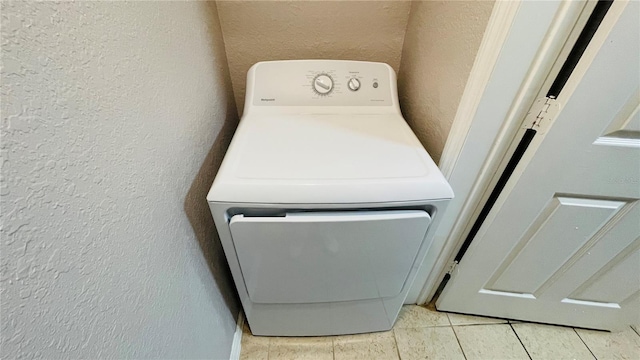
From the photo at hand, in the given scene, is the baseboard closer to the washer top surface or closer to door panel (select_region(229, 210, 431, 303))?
door panel (select_region(229, 210, 431, 303))

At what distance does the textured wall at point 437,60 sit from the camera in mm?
703

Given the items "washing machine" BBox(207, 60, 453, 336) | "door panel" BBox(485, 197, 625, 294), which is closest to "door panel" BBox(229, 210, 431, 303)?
"washing machine" BBox(207, 60, 453, 336)

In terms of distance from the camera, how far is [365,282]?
894 millimetres

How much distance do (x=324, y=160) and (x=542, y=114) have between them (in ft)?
1.86

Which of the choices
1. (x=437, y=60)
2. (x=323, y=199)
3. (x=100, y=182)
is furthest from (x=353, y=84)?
(x=100, y=182)

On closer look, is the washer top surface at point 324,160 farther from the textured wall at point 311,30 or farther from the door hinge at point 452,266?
the door hinge at point 452,266

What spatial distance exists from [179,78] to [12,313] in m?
0.58

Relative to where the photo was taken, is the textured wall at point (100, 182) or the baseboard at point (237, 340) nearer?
the textured wall at point (100, 182)

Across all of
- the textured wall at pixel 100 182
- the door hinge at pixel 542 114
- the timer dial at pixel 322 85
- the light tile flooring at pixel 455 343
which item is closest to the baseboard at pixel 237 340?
the light tile flooring at pixel 455 343

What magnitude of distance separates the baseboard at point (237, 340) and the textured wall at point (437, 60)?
105 cm

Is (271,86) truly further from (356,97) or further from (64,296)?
(64,296)

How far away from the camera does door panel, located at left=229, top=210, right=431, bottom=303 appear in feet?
2.19

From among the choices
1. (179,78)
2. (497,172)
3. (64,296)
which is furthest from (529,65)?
(64,296)

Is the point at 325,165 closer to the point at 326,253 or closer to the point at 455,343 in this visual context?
the point at 326,253
